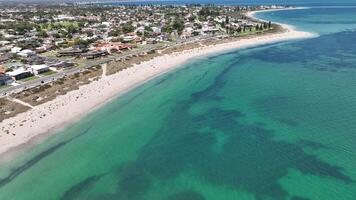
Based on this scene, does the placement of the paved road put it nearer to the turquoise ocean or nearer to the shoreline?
the shoreline

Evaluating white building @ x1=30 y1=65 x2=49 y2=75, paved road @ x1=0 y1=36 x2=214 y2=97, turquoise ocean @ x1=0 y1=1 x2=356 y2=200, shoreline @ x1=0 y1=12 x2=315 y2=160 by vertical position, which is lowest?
turquoise ocean @ x1=0 y1=1 x2=356 y2=200

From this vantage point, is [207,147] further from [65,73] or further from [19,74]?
[19,74]

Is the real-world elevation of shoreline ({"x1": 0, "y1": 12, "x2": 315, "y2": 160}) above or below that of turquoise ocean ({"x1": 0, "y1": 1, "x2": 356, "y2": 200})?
above

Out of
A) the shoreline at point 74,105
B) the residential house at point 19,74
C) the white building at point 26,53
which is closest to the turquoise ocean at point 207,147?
the shoreline at point 74,105

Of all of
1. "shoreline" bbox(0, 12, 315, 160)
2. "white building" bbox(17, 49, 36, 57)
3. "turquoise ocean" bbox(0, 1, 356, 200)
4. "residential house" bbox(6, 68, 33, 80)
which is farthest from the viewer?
"white building" bbox(17, 49, 36, 57)

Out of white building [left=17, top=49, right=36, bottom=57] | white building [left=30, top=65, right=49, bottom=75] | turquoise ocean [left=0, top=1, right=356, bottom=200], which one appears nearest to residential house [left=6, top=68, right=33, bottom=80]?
white building [left=30, top=65, right=49, bottom=75]

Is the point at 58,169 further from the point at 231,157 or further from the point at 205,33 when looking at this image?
the point at 205,33
